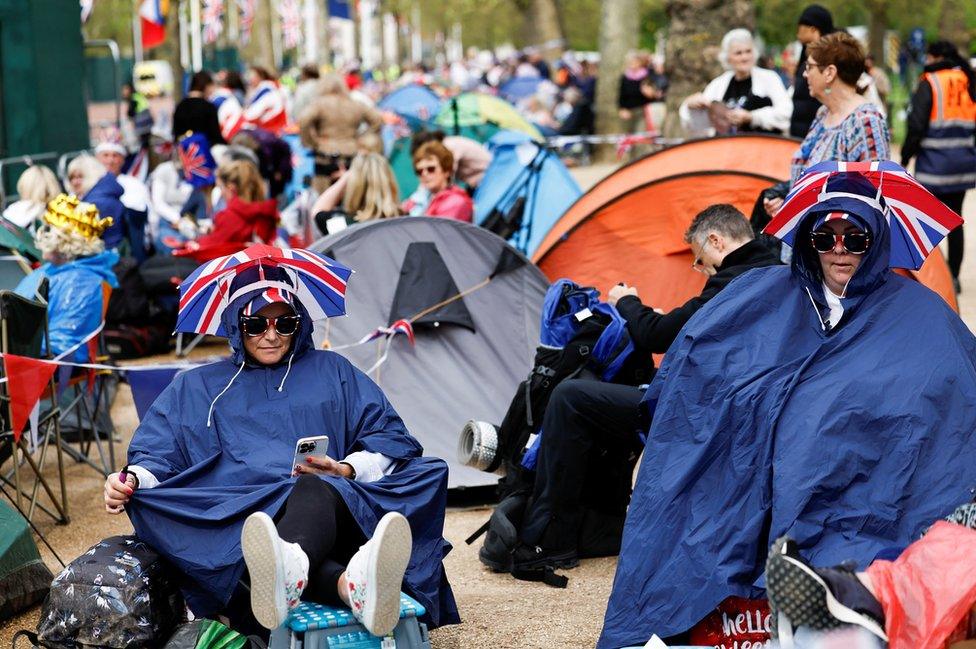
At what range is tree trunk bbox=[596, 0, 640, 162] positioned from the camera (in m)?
23.4

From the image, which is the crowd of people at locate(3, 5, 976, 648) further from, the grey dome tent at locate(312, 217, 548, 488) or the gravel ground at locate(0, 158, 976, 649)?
the grey dome tent at locate(312, 217, 548, 488)

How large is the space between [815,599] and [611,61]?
20.9 metres

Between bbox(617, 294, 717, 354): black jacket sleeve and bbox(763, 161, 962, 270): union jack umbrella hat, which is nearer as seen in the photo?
bbox(763, 161, 962, 270): union jack umbrella hat

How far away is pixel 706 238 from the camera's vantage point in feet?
18.0

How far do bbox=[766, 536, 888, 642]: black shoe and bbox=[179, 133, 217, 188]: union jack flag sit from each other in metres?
9.75

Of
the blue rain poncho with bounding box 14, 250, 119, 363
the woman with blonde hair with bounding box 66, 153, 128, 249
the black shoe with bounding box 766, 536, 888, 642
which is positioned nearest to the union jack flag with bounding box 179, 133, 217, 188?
the woman with blonde hair with bounding box 66, 153, 128, 249

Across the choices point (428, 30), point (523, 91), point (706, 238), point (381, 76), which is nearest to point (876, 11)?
point (523, 91)

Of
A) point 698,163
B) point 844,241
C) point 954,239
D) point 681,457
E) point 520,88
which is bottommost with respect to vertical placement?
point 520,88

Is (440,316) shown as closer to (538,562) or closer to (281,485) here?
(538,562)

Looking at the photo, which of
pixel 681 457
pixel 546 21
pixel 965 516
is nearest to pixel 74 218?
pixel 681 457

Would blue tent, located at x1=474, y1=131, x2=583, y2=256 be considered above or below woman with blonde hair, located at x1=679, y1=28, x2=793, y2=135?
below

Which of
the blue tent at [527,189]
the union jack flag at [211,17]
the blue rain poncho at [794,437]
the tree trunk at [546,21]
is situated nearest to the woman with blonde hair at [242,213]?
the blue tent at [527,189]

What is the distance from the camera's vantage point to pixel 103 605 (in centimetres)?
421

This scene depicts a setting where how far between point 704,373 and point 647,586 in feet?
2.35
